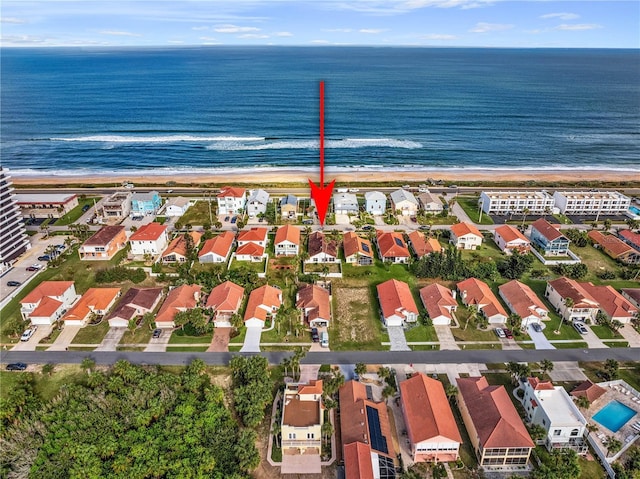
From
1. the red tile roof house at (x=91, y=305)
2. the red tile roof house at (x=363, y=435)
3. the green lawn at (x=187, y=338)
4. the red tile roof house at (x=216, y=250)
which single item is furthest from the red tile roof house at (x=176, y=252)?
the red tile roof house at (x=363, y=435)

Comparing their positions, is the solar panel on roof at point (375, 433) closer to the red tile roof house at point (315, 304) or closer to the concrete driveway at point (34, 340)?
the red tile roof house at point (315, 304)

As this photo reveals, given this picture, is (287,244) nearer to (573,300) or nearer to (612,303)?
(573,300)

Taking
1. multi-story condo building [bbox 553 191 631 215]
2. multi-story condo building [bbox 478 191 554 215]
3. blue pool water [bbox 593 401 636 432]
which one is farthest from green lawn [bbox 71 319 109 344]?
multi-story condo building [bbox 553 191 631 215]

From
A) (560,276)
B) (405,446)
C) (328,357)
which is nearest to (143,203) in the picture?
(328,357)

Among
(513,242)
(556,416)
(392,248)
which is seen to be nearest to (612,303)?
(513,242)

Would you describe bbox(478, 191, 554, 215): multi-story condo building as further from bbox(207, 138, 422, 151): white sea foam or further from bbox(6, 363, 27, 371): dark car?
bbox(6, 363, 27, 371): dark car

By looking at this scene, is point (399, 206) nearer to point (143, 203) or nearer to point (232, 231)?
point (232, 231)
